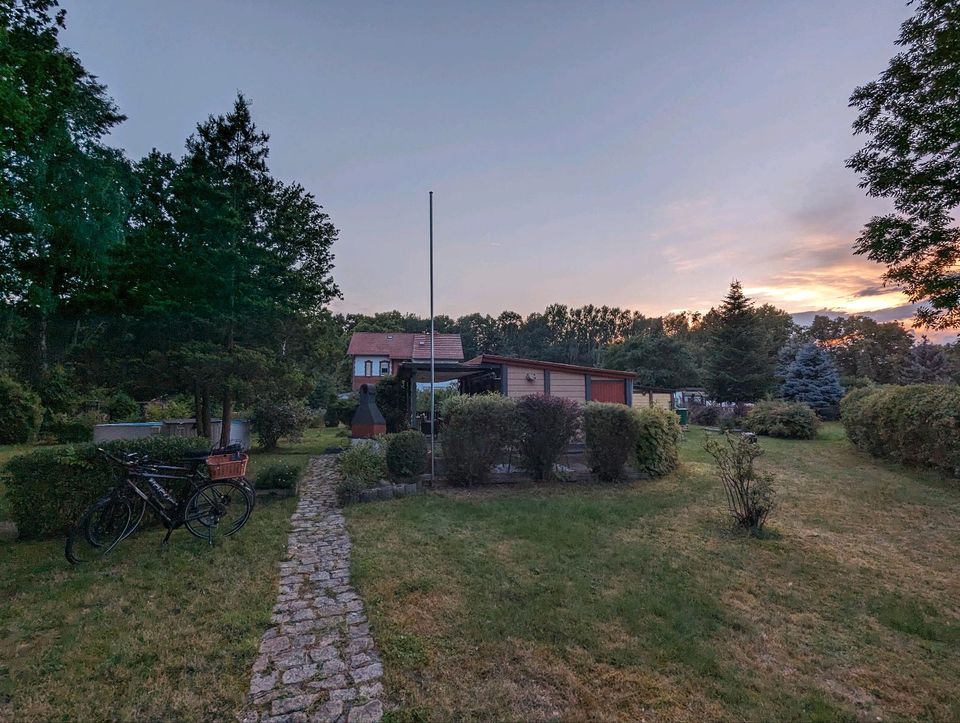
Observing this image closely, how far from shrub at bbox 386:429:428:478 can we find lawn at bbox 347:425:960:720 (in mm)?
1475

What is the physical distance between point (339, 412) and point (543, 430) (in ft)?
53.6

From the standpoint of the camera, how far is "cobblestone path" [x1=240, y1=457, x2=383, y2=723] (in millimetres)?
2252

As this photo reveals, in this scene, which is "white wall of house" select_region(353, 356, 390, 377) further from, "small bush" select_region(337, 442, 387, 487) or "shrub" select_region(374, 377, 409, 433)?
"small bush" select_region(337, 442, 387, 487)

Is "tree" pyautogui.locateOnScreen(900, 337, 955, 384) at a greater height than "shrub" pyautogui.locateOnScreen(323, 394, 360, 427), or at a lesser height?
greater

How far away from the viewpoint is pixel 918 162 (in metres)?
7.65

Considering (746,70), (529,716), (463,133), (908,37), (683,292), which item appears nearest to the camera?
(529,716)

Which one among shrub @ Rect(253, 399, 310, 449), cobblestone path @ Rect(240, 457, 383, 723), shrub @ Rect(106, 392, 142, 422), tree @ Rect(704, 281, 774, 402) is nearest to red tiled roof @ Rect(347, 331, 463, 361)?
shrub @ Rect(106, 392, 142, 422)

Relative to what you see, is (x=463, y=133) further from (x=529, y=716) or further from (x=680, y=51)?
(x=529, y=716)

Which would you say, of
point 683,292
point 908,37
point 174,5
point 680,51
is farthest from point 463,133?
point 683,292

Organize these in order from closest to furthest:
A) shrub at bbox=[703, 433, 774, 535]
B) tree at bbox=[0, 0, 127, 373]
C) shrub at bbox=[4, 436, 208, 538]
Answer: shrub at bbox=[4, 436, 208, 538], shrub at bbox=[703, 433, 774, 535], tree at bbox=[0, 0, 127, 373]

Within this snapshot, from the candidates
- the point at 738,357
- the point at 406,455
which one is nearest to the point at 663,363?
the point at 738,357

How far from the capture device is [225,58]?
352 inches

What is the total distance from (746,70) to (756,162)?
2000 millimetres

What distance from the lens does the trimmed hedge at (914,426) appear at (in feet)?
25.9
